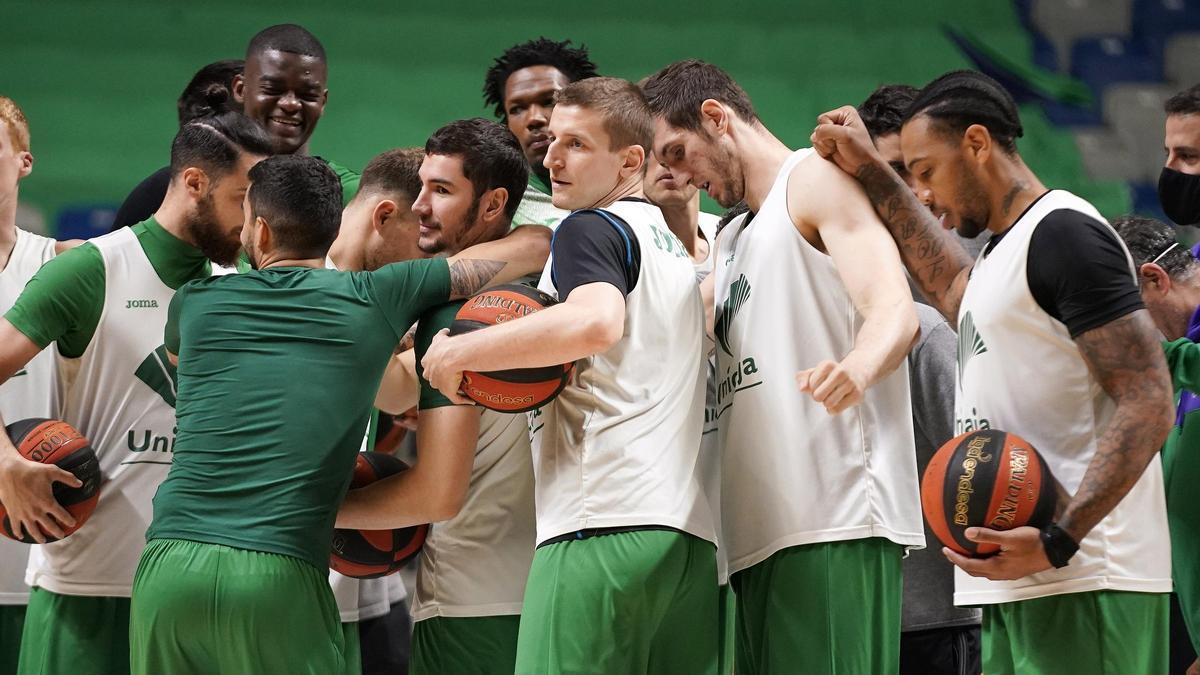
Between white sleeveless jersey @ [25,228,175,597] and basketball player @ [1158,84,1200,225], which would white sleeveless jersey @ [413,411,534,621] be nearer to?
white sleeveless jersey @ [25,228,175,597]

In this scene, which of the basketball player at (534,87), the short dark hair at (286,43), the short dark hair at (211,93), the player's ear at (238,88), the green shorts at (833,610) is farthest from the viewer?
the short dark hair at (211,93)

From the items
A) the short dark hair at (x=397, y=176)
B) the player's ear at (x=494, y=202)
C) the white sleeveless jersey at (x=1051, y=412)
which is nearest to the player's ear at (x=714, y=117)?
the player's ear at (x=494, y=202)

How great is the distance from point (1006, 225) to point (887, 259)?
39 cm

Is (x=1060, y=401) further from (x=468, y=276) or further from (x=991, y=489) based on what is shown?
(x=468, y=276)

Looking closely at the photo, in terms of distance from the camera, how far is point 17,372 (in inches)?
213

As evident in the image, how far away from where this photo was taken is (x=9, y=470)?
4.78 metres

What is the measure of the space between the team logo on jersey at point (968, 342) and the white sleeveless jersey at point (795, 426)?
187 mm

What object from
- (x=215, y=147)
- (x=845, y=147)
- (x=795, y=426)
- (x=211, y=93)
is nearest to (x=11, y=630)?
(x=215, y=147)

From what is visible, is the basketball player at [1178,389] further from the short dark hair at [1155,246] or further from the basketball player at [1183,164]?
the basketball player at [1183,164]

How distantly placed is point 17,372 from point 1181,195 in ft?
16.4

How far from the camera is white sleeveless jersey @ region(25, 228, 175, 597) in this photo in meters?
5.10

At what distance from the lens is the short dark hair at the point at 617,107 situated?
4508 mm

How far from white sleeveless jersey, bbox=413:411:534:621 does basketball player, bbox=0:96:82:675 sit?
1864mm

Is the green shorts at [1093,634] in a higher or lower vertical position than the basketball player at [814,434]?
lower
